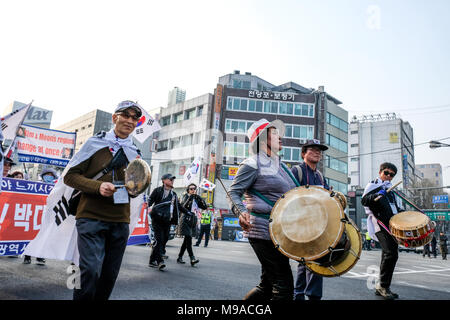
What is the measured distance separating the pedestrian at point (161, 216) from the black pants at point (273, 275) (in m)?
4.54

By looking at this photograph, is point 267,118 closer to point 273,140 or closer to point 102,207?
point 273,140

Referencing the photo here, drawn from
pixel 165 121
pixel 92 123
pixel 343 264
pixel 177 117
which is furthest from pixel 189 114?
pixel 343 264

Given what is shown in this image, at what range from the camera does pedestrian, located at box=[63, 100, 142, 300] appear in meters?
2.70

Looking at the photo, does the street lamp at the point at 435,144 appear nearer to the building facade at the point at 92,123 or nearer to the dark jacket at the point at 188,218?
the dark jacket at the point at 188,218

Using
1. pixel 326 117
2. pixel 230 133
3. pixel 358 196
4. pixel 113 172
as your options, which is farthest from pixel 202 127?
pixel 113 172

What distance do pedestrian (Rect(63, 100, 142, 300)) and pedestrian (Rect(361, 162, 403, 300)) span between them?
4101mm

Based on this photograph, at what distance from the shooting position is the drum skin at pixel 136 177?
2.86m

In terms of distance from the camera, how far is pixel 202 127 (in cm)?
4484

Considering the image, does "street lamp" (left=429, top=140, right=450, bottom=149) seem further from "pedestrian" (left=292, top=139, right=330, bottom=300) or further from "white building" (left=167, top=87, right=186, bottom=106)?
"white building" (left=167, top=87, right=186, bottom=106)

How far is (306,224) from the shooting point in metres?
2.88

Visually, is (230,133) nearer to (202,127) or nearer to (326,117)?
(202,127)

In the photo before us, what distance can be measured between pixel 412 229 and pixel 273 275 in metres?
3.18

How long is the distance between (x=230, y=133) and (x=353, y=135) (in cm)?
3810

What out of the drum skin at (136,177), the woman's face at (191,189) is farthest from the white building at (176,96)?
the drum skin at (136,177)
